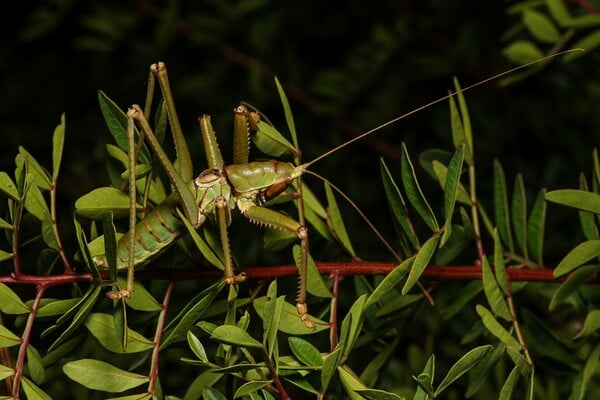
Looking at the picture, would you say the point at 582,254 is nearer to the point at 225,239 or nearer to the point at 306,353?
the point at 306,353

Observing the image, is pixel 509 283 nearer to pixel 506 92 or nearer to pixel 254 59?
pixel 506 92

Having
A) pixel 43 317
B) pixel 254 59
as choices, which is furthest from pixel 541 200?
pixel 254 59

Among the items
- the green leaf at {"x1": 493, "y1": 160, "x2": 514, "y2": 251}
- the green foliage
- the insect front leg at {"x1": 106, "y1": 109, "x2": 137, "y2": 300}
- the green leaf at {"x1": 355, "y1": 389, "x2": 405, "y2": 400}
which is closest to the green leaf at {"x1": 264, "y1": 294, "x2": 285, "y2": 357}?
the green foliage

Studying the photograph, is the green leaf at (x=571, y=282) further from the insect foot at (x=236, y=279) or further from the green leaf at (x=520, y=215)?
the insect foot at (x=236, y=279)

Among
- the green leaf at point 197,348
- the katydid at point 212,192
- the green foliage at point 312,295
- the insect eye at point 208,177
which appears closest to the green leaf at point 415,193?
the green foliage at point 312,295

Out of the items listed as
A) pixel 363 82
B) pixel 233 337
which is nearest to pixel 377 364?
pixel 233 337

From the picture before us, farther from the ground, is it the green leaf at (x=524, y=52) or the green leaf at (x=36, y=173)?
the green leaf at (x=524, y=52)
